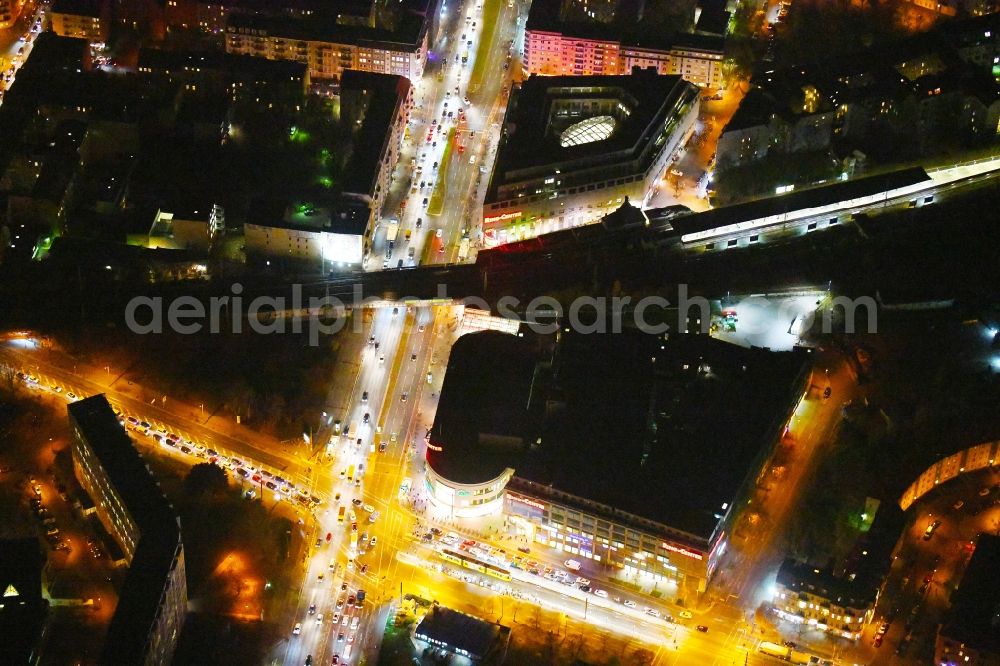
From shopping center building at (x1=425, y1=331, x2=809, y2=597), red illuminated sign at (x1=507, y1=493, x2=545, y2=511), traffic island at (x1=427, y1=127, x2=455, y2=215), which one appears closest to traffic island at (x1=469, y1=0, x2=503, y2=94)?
traffic island at (x1=427, y1=127, x2=455, y2=215)

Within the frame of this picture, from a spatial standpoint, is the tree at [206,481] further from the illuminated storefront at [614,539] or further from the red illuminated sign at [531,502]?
the red illuminated sign at [531,502]

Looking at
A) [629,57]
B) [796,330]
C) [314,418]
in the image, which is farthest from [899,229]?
[314,418]

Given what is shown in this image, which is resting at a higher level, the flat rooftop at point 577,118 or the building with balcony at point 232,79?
the flat rooftop at point 577,118

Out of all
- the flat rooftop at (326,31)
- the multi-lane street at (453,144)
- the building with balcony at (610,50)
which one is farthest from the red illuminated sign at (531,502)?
the building with balcony at (610,50)

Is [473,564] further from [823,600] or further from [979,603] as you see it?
[979,603]

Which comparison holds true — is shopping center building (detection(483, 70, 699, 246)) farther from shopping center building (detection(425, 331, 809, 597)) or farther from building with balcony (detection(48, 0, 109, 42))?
building with balcony (detection(48, 0, 109, 42))
